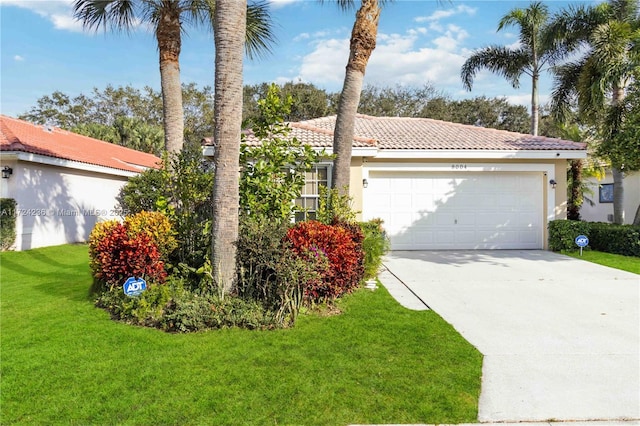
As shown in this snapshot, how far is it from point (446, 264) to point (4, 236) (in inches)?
515

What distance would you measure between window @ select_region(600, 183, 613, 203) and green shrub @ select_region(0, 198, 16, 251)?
25.4 metres

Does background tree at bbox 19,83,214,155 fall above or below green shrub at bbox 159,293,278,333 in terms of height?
above

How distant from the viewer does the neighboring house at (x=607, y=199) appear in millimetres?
19000

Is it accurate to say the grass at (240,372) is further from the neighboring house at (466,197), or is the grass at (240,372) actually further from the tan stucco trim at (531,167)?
the tan stucco trim at (531,167)

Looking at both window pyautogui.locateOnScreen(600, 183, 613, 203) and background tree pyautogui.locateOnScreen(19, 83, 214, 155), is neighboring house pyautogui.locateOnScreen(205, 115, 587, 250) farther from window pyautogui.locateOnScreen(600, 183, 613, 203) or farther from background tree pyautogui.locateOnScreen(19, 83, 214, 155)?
background tree pyautogui.locateOnScreen(19, 83, 214, 155)

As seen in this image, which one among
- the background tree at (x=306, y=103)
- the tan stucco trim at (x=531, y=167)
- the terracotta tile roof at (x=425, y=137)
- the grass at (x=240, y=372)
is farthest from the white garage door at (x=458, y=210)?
the background tree at (x=306, y=103)

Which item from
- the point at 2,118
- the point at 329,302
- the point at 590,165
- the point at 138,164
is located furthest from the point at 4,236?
the point at 590,165

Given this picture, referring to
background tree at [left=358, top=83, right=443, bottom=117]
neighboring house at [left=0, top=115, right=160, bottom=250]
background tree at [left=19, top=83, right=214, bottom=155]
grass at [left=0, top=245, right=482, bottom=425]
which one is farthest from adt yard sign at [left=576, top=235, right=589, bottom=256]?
background tree at [left=19, top=83, right=214, bottom=155]

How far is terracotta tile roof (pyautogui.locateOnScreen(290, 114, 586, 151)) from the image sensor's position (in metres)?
12.6

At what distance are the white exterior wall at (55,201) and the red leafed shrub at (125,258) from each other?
9.38m

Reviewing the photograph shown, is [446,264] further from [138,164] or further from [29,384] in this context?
[138,164]

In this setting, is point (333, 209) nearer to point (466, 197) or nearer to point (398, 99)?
point (466, 197)

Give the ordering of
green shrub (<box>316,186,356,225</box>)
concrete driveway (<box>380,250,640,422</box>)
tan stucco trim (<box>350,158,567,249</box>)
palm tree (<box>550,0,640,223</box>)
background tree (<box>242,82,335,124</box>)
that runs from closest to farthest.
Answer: concrete driveway (<box>380,250,640,422</box>), green shrub (<box>316,186,356,225</box>), palm tree (<box>550,0,640,223</box>), tan stucco trim (<box>350,158,567,249</box>), background tree (<box>242,82,335,124</box>)

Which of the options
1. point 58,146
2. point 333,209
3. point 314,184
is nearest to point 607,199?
point 314,184
